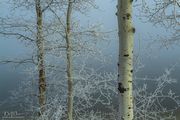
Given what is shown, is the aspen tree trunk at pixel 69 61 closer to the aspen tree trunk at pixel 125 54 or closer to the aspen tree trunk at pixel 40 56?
the aspen tree trunk at pixel 40 56

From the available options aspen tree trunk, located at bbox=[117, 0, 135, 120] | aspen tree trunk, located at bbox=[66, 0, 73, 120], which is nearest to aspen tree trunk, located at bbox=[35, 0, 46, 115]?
aspen tree trunk, located at bbox=[66, 0, 73, 120]

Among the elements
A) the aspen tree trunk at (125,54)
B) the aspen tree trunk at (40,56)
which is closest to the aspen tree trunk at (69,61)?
the aspen tree trunk at (40,56)

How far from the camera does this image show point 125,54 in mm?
6969

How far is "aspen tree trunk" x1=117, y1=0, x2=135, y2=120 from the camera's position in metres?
6.97

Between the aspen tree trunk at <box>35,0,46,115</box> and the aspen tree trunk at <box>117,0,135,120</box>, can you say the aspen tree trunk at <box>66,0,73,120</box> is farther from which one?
the aspen tree trunk at <box>117,0,135,120</box>

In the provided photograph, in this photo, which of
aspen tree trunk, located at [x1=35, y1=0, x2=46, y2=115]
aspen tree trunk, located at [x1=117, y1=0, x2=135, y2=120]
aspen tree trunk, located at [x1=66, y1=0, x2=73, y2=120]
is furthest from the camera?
aspen tree trunk, located at [x1=35, y1=0, x2=46, y2=115]

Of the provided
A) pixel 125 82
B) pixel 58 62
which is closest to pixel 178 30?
pixel 58 62

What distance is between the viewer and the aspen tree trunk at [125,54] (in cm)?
697

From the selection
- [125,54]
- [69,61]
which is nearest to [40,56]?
[69,61]

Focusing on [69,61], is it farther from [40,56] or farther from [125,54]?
[125,54]

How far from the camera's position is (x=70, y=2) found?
1520cm

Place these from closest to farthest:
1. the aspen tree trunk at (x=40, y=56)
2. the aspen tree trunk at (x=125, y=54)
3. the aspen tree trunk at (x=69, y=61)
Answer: the aspen tree trunk at (x=125, y=54), the aspen tree trunk at (x=69, y=61), the aspen tree trunk at (x=40, y=56)

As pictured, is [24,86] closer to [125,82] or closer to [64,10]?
[64,10]

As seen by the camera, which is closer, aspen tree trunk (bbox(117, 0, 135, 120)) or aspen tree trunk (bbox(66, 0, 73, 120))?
aspen tree trunk (bbox(117, 0, 135, 120))
